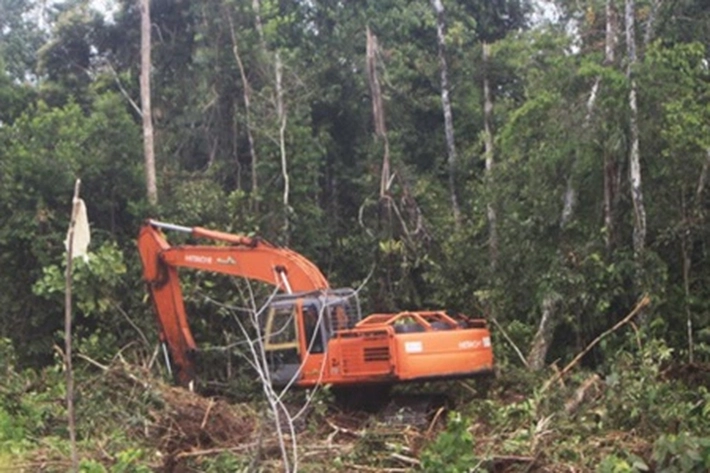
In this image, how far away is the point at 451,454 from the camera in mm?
7348

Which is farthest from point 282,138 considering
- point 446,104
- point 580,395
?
point 580,395

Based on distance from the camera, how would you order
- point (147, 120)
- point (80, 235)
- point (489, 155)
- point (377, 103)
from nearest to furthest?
point (80, 235) → point (489, 155) → point (147, 120) → point (377, 103)

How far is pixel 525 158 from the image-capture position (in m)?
16.3

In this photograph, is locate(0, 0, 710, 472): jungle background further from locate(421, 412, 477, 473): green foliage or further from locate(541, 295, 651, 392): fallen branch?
locate(541, 295, 651, 392): fallen branch

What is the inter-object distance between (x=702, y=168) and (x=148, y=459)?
885 cm

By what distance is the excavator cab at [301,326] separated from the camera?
12.5m

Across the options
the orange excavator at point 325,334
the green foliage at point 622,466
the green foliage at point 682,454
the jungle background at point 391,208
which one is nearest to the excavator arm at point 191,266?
the orange excavator at point 325,334

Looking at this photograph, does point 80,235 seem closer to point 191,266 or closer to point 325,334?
point 325,334

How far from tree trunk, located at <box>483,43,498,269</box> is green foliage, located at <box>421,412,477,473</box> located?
960 centimetres

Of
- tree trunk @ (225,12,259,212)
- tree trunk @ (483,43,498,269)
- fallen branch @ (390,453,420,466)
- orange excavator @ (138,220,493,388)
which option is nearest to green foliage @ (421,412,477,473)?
fallen branch @ (390,453,420,466)

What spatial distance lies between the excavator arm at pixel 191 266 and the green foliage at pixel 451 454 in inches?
237

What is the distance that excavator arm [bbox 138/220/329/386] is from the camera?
1366 centimetres

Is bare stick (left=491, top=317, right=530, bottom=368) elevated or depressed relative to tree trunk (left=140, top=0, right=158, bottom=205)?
depressed

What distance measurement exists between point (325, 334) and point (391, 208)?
804cm
